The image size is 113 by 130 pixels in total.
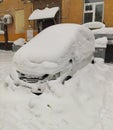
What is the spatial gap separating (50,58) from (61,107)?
142cm

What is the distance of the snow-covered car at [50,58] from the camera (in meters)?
5.49

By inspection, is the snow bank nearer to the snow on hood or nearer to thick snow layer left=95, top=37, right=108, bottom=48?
thick snow layer left=95, top=37, right=108, bottom=48

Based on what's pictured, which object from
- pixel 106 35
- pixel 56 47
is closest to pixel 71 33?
pixel 56 47

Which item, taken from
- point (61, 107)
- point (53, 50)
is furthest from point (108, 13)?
point (61, 107)

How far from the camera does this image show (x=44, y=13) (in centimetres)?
1501

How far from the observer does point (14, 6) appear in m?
18.1

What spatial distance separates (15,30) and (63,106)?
1441cm

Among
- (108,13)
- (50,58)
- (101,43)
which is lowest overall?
(101,43)

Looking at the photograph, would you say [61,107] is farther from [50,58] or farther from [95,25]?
[95,25]

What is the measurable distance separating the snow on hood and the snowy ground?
29.0 feet

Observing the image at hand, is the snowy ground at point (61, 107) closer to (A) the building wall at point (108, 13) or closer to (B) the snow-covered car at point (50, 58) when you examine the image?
(B) the snow-covered car at point (50, 58)

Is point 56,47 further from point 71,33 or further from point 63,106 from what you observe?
point 63,106

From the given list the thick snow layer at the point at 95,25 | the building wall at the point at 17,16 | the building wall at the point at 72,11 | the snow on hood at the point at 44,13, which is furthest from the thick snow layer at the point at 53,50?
the building wall at the point at 17,16

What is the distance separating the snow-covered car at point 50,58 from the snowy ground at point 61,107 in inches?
9.4
